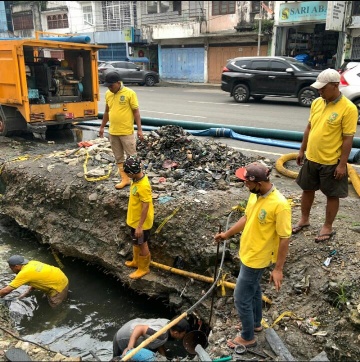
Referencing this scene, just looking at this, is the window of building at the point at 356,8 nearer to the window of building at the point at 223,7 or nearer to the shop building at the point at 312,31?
the shop building at the point at 312,31

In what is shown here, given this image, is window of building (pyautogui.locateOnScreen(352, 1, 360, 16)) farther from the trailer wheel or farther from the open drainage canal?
the open drainage canal

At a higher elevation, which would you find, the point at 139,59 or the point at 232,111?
the point at 139,59

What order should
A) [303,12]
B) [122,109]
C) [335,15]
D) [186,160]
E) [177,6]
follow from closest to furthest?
[122,109] → [186,160] → [335,15] → [303,12] → [177,6]

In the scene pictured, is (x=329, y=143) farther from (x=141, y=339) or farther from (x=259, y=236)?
(x=141, y=339)

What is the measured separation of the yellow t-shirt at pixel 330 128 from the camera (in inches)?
153

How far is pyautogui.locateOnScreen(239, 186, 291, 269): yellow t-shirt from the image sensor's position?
309 centimetres

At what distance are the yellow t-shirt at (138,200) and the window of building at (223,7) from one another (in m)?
23.2

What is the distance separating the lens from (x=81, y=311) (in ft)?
17.4

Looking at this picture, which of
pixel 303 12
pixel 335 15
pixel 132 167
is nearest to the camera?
pixel 132 167

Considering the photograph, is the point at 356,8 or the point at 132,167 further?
the point at 356,8

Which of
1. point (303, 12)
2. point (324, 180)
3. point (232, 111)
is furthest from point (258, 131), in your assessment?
point (303, 12)

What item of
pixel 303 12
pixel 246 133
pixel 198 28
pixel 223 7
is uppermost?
pixel 223 7

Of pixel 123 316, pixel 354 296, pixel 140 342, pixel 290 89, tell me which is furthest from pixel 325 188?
pixel 290 89

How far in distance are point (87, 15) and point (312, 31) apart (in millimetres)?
20359
